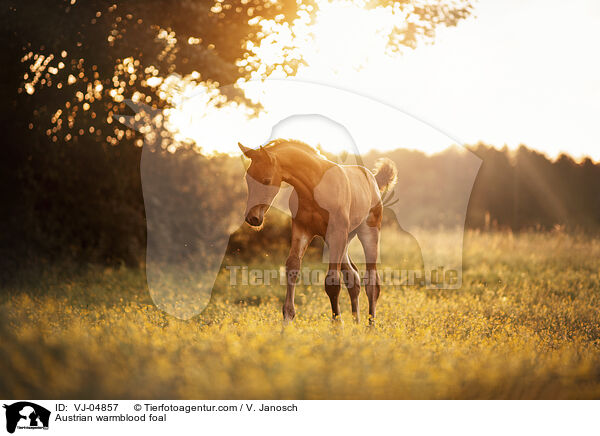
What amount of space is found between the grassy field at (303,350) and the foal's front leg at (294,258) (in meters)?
0.38

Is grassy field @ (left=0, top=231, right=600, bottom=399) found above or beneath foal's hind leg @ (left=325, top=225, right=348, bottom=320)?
beneath

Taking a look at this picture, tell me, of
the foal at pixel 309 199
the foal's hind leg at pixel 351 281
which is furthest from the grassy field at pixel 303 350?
the foal at pixel 309 199

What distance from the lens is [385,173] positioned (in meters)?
8.02

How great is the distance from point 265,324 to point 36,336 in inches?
116

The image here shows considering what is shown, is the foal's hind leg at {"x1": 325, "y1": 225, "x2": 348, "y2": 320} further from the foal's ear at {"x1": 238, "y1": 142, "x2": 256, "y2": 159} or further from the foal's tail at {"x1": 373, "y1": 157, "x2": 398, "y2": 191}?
the foal's tail at {"x1": 373, "y1": 157, "x2": 398, "y2": 191}

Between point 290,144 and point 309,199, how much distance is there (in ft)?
2.46

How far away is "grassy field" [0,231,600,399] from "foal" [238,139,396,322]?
30.2 inches

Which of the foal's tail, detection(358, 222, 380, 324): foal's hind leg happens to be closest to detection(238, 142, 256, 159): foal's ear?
detection(358, 222, 380, 324): foal's hind leg

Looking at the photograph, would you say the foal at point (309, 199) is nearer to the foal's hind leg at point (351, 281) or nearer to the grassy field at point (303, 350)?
the foal's hind leg at point (351, 281)

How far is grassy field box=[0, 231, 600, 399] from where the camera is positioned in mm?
4902
